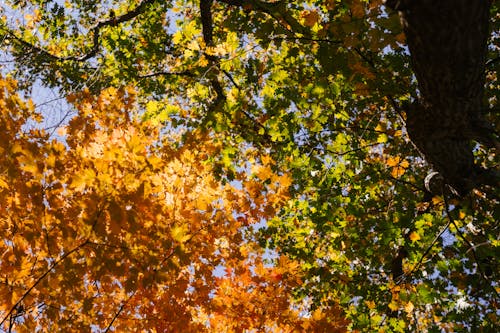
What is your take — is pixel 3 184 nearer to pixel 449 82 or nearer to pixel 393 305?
pixel 449 82

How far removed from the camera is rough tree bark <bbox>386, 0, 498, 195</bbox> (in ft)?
7.80

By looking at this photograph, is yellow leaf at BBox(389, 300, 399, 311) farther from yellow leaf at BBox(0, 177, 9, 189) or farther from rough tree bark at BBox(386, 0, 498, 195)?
yellow leaf at BBox(0, 177, 9, 189)

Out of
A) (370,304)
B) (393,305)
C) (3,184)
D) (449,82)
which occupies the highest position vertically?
(449,82)

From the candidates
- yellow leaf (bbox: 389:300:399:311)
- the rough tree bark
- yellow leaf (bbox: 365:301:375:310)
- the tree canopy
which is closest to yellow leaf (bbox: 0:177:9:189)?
the tree canopy

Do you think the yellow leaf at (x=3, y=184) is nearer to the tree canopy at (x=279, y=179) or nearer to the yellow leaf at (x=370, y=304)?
the tree canopy at (x=279, y=179)

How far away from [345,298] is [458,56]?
14.7 ft

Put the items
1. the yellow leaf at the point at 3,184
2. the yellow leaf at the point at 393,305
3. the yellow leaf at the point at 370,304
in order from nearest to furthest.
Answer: the yellow leaf at the point at 3,184
the yellow leaf at the point at 393,305
the yellow leaf at the point at 370,304

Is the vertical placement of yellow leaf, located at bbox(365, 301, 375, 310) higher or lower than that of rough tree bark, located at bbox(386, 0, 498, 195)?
lower

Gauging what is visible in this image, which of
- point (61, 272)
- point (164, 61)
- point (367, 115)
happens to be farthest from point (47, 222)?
point (164, 61)

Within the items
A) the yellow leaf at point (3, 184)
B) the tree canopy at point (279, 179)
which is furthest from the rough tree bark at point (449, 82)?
the yellow leaf at point (3, 184)

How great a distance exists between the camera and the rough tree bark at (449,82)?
238 cm

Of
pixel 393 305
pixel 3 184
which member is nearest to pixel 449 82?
pixel 393 305

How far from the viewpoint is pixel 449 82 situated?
9.83 feet

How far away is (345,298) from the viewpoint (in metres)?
6.03
